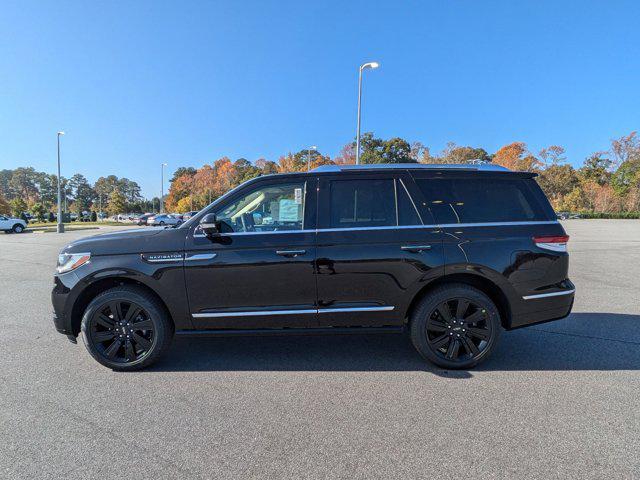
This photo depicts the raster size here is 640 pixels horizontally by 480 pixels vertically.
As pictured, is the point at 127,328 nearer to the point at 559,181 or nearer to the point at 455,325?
the point at 455,325

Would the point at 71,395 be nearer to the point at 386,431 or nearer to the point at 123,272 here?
the point at 123,272

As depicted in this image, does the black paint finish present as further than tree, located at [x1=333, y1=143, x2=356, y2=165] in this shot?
No

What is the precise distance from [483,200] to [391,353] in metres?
1.90

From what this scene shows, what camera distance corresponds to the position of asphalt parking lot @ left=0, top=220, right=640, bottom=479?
234 centimetres

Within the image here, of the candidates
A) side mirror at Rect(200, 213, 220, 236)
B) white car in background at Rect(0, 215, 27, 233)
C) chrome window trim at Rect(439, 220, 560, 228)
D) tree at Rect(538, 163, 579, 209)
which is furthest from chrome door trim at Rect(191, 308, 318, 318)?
tree at Rect(538, 163, 579, 209)

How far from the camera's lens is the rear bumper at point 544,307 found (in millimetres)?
3684

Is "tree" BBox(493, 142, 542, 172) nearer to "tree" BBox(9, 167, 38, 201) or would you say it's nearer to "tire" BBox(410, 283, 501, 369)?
"tire" BBox(410, 283, 501, 369)

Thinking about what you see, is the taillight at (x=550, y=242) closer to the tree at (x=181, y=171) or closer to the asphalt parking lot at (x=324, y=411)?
the asphalt parking lot at (x=324, y=411)

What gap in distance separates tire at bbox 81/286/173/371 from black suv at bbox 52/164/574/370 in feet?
0.04

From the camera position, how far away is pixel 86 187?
133 m

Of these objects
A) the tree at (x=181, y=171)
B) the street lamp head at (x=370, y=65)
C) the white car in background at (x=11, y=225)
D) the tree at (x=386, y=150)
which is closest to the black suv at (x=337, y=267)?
the street lamp head at (x=370, y=65)

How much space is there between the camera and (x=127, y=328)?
11.9 feet

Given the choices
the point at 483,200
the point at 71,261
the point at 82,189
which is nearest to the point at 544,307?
the point at 483,200

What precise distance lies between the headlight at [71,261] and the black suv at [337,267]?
0.5 inches
